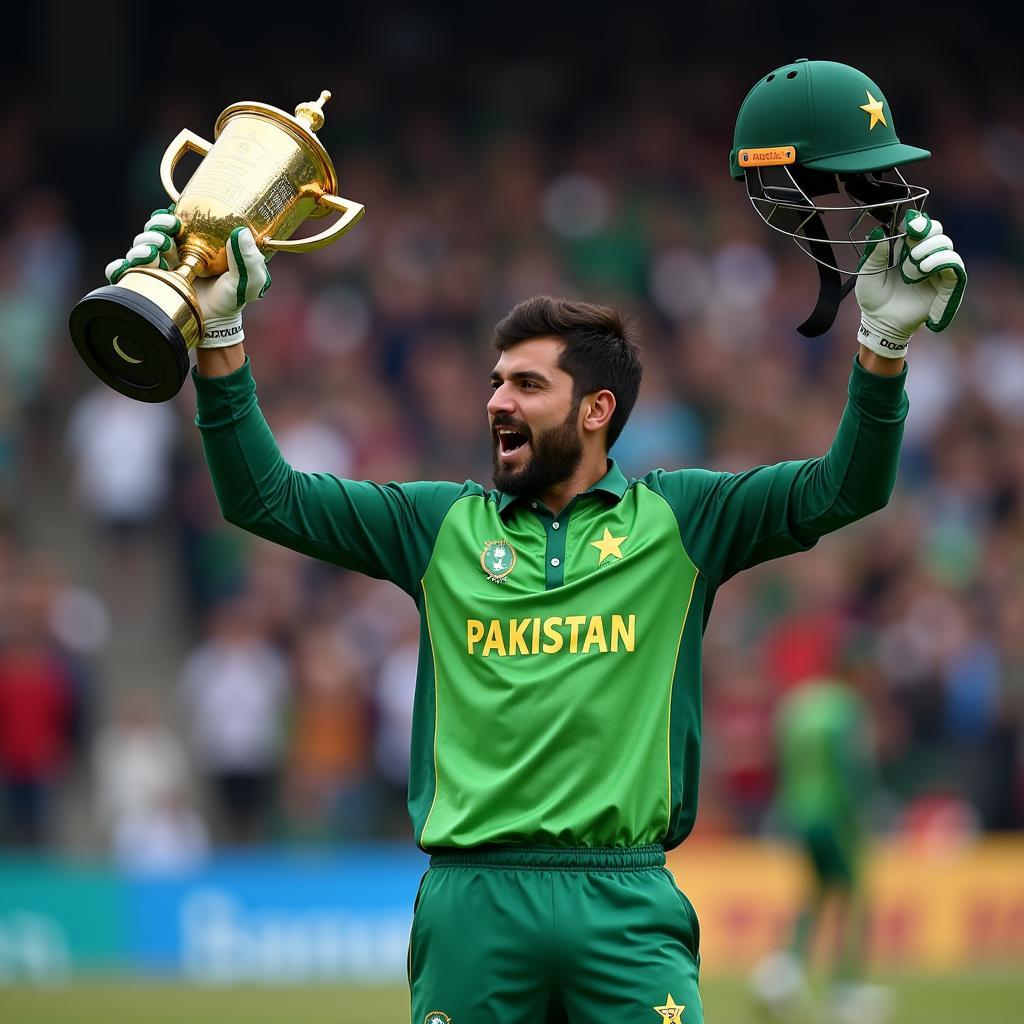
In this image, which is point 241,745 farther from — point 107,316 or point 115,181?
point 107,316

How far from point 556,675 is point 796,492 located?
71cm

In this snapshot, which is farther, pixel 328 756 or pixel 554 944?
pixel 328 756

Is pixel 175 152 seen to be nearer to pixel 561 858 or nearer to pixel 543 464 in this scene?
pixel 543 464

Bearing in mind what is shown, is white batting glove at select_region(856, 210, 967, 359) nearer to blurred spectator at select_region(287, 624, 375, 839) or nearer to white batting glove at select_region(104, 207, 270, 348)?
white batting glove at select_region(104, 207, 270, 348)

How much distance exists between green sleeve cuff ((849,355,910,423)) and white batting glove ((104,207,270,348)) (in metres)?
1.39

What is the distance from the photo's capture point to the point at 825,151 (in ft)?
14.9

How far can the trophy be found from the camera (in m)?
4.39

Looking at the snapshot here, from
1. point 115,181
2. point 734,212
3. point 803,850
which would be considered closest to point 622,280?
point 734,212

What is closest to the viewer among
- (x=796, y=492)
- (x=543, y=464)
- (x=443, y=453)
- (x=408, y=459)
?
(x=796, y=492)

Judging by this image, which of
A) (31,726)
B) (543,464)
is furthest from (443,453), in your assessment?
(543,464)

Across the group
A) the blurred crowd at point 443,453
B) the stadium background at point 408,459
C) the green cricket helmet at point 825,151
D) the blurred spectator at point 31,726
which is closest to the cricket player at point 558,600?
the green cricket helmet at point 825,151

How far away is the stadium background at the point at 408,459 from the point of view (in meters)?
13.3

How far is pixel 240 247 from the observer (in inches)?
177

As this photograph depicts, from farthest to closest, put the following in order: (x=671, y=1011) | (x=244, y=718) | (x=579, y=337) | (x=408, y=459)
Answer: (x=408, y=459) → (x=244, y=718) → (x=579, y=337) → (x=671, y=1011)
